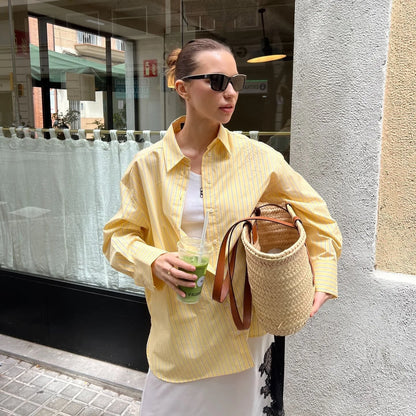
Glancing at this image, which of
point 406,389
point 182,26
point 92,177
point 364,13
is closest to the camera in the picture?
point 364,13

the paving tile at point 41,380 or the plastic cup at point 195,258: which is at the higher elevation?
the plastic cup at point 195,258

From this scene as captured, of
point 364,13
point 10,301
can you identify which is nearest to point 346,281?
point 364,13

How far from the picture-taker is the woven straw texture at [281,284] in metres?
1.34

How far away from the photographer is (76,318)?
3771mm

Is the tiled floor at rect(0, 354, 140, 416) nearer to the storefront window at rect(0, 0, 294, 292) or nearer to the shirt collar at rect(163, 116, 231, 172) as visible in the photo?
the storefront window at rect(0, 0, 294, 292)

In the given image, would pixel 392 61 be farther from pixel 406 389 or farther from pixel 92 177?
pixel 92 177

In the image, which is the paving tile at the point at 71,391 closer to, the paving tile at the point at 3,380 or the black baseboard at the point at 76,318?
Answer: the black baseboard at the point at 76,318

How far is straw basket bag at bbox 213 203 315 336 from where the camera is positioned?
4.45 feet

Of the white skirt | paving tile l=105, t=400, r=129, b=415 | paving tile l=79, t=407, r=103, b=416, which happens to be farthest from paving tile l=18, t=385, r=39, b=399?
the white skirt

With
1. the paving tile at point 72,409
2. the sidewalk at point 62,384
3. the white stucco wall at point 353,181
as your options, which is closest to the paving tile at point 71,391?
the sidewalk at point 62,384

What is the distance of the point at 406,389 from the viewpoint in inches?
96.5

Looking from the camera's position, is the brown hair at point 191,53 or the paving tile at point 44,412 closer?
the brown hair at point 191,53

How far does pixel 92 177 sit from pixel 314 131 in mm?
1922

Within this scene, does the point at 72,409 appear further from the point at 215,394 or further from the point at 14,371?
the point at 215,394
